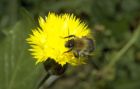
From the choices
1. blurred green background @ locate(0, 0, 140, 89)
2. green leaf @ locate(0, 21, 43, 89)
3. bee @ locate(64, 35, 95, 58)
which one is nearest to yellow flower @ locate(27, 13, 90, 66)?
bee @ locate(64, 35, 95, 58)

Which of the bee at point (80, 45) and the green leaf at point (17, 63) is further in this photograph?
the green leaf at point (17, 63)

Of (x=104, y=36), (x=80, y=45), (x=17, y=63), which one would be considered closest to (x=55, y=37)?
(x=80, y=45)

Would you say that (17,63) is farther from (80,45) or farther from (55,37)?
(80,45)

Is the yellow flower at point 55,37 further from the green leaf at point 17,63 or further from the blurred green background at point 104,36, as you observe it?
the blurred green background at point 104,36

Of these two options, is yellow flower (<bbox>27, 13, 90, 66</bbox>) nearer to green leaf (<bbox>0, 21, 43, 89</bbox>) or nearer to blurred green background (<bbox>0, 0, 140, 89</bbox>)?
green leaf (<bbox>0, 21, 43, 89</bbox>)

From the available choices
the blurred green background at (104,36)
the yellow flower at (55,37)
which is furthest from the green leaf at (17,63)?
the blurred green background at (104,36)

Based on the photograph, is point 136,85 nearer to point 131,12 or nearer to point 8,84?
point 131,12

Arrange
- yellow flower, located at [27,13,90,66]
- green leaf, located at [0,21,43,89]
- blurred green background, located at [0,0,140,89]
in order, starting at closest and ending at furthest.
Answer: yellow flower, located at [27,13,90,66], green leaf, located at [0,21,43,89], blurred green background, located at [0,0,140,89]
